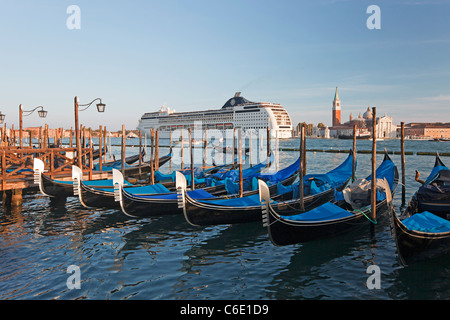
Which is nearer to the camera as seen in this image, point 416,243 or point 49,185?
point 416,243

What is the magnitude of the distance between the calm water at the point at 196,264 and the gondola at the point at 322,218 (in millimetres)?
351

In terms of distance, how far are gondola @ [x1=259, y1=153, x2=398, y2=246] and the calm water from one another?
1.15 feet

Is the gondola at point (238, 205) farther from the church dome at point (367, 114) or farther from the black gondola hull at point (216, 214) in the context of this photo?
the church dome at point (367, 114)

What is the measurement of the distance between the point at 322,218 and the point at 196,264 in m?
2.60

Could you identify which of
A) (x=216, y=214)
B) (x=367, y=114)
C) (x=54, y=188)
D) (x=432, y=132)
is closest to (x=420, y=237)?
(x=216, y=214)

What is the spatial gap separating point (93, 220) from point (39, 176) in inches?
89.0

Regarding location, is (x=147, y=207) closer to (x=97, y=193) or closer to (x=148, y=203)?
(x=148, y=203)

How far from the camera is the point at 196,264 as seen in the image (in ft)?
20.6

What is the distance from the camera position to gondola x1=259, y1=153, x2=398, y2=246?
20.7ft

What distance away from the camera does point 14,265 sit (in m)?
6.05

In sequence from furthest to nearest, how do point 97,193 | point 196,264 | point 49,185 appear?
point 49,185 → point 97,193 → point 196,264
